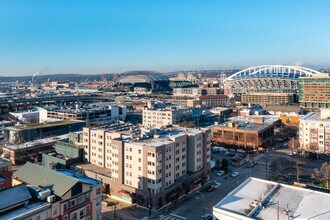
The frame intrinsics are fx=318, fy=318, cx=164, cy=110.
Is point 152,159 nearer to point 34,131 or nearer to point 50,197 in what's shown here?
point 50,197

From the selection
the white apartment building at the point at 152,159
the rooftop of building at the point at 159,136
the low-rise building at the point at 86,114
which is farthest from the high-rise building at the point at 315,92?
the rooftop of building at the point at 159,136

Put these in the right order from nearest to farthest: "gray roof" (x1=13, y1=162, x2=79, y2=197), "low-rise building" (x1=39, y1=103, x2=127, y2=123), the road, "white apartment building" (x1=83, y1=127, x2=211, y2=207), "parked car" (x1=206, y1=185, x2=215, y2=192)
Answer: "gray roof" (x1=13, y1=162, x2=79, y2=197) → the road → "white apartment building" (x1=83, y1=127, x2=211, y2=207) → "parked car" (x1=206, y1=185, x2=215, y2=192) → "low-rise building" (x1=39, y1=103, x2=127, y2=123)

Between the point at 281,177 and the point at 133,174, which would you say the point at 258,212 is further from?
the point at 281,177

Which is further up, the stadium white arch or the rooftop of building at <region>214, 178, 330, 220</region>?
the stadium white arch

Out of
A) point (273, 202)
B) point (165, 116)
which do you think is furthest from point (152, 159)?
point (165, 116)

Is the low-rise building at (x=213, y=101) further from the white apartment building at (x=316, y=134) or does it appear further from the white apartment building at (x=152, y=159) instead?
the white apartment building at (x=152, y=159)

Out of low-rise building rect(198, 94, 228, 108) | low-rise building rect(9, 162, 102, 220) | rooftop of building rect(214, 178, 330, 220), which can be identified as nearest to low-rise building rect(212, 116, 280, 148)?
rooftop of building rect(214, 178, 330, 220)

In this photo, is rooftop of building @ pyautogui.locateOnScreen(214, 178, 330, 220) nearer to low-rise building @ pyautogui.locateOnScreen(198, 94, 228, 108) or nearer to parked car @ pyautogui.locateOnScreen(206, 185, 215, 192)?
parked car @ pyautogui.locateOnScreen(206, 185, 215, 192)
